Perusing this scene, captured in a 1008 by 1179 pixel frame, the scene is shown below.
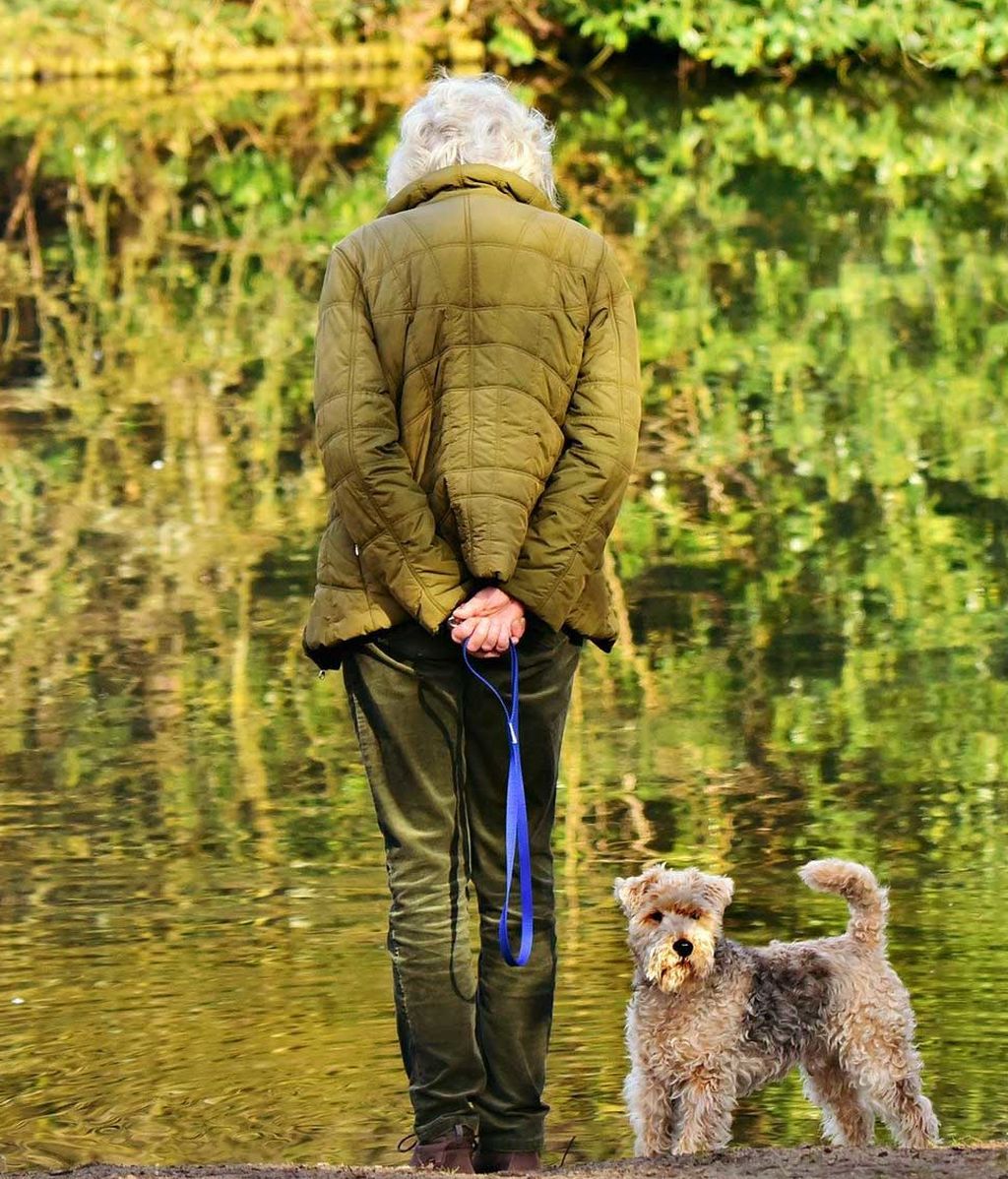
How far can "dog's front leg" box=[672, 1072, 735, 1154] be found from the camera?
457cm

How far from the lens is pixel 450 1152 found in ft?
14.7

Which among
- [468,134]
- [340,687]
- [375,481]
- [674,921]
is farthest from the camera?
[340,687]

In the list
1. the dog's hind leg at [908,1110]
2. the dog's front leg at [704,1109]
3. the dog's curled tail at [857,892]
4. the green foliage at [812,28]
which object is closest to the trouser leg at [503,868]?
the dog's front leg at [704,1109]

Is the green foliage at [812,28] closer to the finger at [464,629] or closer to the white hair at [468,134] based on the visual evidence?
the white hair at [468,134]

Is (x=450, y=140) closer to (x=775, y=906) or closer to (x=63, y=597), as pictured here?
(x=775, y=906)

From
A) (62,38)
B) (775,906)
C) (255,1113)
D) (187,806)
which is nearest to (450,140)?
(255,1113)

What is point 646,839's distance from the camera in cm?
666

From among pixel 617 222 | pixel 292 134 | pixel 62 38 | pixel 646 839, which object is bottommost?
pixel 646 839

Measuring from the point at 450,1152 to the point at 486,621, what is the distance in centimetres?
103

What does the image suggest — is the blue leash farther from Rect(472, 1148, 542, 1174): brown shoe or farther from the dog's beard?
Rect(472, 1148, 542, 1174): brown shoe

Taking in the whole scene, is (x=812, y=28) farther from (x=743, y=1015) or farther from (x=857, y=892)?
(x=743, y=1015)

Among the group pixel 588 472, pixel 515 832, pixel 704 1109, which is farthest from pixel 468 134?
pixel 704 1109

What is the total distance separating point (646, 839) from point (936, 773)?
1.10m

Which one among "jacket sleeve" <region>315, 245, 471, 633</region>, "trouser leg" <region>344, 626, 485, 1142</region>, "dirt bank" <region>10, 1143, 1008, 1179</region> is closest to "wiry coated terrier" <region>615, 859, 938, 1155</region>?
"dirt bank" <region>10, 1143, 1008, 1179</region>
